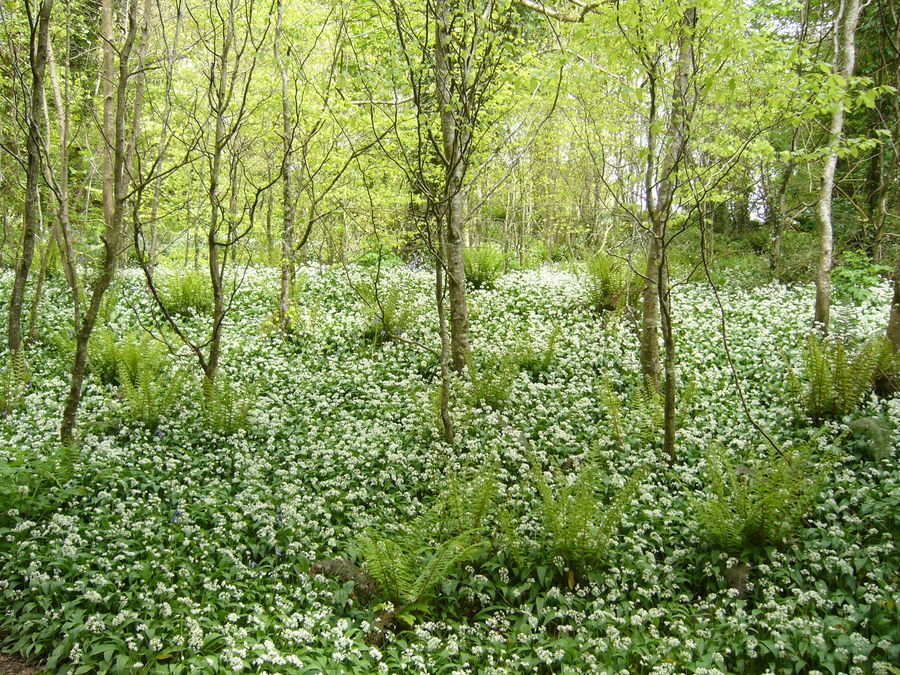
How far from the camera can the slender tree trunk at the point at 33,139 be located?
4.81 m

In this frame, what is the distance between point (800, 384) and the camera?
6445mm

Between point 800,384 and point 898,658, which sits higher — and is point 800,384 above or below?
above

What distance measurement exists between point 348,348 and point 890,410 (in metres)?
7.04

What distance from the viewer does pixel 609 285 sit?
9.75 metres

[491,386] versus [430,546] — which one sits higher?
[491,386]

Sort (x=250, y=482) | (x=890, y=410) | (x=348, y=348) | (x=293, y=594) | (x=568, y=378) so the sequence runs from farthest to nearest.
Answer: (x=348, y=348) → (x=568, y=378) → (x=890, y=410) → (x=250, y=482) → (x=293, y=594)

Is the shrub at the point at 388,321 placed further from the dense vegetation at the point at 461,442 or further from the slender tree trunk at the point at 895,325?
the slender tree trunk at the point at 895,325

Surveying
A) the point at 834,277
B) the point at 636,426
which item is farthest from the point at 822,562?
the point at 834,277

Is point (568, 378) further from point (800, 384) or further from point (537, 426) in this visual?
point (800, 384)

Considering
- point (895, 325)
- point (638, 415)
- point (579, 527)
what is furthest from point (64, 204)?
point (895, 325)

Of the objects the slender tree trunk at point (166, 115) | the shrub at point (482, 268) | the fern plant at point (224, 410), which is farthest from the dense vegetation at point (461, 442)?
the shrub at point (482, 268)

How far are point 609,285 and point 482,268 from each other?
116 inches

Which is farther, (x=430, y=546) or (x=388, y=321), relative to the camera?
(x=388, y=321)

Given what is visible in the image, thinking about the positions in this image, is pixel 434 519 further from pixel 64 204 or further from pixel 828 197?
pixel 828 197
